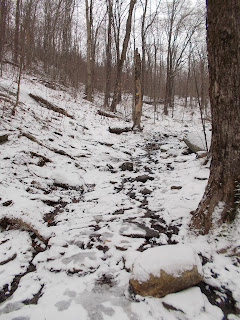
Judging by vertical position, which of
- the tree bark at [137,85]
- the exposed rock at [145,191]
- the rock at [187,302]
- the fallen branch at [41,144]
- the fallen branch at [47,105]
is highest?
the tree bark at [137,85]

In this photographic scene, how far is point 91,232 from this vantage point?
249 cm

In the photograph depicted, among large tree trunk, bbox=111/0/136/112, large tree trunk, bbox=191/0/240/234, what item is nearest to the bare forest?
large tree trunk, bbox=111/0/136/112

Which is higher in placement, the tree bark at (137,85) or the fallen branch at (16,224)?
the tree bark at (137,85)

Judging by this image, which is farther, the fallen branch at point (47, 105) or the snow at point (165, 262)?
the fallen branch at point (47, 105)

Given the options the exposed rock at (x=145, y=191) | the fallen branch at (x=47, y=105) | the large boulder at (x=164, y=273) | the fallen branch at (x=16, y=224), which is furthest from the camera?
the fallen branch at (x=47, y=105)

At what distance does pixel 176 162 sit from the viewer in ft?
18.1

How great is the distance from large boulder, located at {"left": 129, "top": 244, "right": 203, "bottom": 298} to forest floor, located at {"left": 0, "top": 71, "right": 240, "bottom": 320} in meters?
0.06

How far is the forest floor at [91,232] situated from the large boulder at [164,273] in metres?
0.06

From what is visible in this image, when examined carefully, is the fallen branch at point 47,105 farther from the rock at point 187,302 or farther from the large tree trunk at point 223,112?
the rock at point 187,302

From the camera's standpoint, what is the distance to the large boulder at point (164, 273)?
154 cm

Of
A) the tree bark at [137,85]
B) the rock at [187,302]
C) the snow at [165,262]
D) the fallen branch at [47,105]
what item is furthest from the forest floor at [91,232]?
the tree bark at [137,85]

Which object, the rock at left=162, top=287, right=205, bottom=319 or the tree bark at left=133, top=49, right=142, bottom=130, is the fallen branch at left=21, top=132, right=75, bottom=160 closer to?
the rock at left=162, top=287, right=205, bottom=319

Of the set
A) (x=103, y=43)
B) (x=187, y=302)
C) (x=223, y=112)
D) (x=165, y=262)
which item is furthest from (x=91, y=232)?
(x=103, y=43)

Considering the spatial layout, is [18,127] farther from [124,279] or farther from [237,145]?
[237,145]
